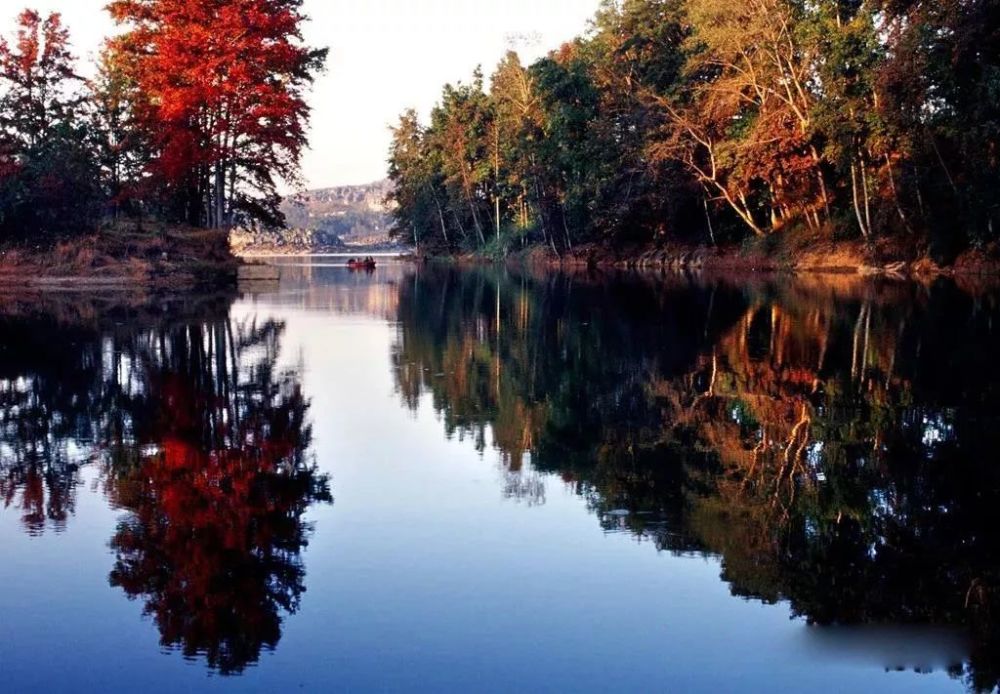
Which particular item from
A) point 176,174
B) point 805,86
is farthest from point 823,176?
point 176,174

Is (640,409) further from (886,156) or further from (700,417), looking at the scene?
(886,156)

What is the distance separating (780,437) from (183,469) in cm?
547

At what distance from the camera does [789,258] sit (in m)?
52.0

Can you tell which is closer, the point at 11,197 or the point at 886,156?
the point at 11,197

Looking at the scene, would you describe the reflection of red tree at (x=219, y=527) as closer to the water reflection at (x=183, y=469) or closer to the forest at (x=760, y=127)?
the water reflection at (x=183, y=469)

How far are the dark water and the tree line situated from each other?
2560cm

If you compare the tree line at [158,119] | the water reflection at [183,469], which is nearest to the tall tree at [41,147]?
the tree line at [158,119]

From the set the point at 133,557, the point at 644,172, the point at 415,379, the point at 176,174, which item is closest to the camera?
the point at 133,557

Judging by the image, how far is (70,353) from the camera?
18.7 meters

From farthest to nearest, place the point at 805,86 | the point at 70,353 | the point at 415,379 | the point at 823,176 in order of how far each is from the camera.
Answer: the point at 823,176 < the point at 805,86 < the point at 70,353 < the point at 415,379

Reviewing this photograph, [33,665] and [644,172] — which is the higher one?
[644,172]

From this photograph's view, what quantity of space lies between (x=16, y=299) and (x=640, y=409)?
1050 inches

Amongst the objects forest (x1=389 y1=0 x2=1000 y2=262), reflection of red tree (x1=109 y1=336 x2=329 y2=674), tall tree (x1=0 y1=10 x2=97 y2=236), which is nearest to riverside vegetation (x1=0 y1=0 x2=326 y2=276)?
tall tree (x1=0 y1=10 x2=97 y2=236)

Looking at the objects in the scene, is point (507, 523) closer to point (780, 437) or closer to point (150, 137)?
point (780, 437)
